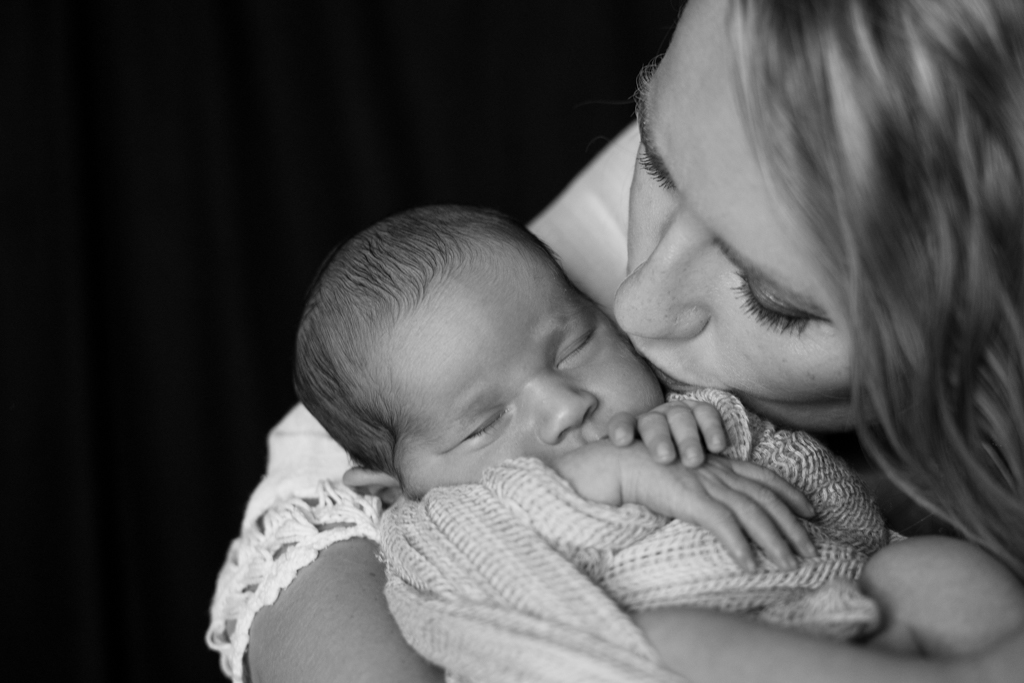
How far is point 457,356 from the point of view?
1169 mm

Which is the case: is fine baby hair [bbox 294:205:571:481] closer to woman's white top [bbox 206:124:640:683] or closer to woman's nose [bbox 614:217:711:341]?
woman's white top [bbox 206:124:640:683]

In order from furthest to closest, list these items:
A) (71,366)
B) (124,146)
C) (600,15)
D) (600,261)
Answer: (600,15)
(124,146)
(71,366)
(600,261)

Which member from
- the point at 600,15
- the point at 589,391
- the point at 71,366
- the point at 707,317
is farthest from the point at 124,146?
the point at 707,317

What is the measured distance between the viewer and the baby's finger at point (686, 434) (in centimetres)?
93

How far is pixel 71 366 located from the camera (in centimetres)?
202

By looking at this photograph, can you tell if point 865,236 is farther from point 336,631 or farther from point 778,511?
point 336,631

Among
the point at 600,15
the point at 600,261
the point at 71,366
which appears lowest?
the point at 71,366

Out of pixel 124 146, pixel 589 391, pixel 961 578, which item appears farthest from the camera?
pixel 124 146

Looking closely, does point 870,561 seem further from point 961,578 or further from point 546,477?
point 546,477

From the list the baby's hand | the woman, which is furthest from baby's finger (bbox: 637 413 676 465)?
the woman

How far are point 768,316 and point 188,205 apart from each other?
1595mm

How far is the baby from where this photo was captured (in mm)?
820

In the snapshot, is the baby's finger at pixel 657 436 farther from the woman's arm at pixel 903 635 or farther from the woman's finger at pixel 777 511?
the woman's arm at pixel 903 635

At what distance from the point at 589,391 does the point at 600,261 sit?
0.39 m
